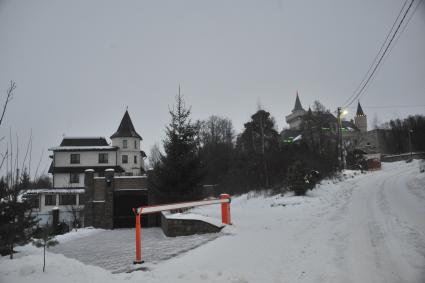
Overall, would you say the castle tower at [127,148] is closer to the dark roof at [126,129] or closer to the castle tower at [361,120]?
the dark roof at [126,129]

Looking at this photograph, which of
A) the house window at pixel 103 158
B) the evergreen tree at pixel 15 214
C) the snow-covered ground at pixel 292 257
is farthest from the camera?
the house window at pixel 103 158

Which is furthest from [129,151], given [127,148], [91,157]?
[91,157]

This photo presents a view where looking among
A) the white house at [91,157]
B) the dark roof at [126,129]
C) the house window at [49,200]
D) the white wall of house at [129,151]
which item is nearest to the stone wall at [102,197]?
the white house at [91,157]

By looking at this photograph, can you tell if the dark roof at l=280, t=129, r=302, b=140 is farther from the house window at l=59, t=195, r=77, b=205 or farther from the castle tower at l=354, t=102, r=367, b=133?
the house window at l=59, t=195, r=77, b=205

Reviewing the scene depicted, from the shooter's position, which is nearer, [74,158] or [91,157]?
[74,158]

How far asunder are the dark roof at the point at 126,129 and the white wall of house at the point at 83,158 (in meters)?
4.95

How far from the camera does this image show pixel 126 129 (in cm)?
5669

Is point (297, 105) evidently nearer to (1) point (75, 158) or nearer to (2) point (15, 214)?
(1) point (75, 158)

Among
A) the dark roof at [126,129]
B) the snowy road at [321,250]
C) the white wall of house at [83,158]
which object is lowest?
the snowy road at [321,250]

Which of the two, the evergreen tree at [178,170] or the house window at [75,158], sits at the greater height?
the house window at [75,158]

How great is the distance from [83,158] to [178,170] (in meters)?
35.9

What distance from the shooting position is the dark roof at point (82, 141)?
5106cm

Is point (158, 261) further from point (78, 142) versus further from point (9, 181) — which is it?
point (78, 142)

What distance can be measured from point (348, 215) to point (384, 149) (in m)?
79.9
